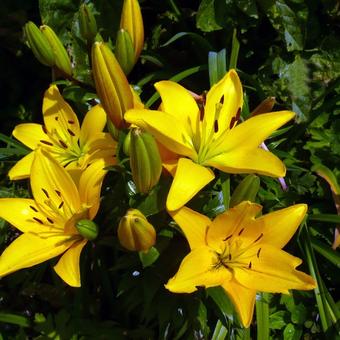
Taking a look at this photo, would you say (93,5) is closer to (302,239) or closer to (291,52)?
(291,52)

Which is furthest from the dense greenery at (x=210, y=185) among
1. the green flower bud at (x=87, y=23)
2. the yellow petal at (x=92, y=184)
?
the green flower bud at (x=87, y=23)

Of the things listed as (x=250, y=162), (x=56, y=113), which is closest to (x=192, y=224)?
(x=250, y=162)

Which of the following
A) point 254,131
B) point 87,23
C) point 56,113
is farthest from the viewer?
point 56,113

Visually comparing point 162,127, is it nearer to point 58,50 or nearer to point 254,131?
point 254,131

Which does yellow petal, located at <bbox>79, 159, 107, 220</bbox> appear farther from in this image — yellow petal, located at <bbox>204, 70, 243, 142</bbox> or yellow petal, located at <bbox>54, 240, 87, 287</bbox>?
yellow petal, located at <bbox>204, 70, 243, 142</bbox>

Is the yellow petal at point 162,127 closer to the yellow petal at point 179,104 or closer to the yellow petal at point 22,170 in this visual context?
the yellow petal at point 179,104

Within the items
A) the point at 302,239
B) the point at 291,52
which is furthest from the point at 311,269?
the point at 291,52
